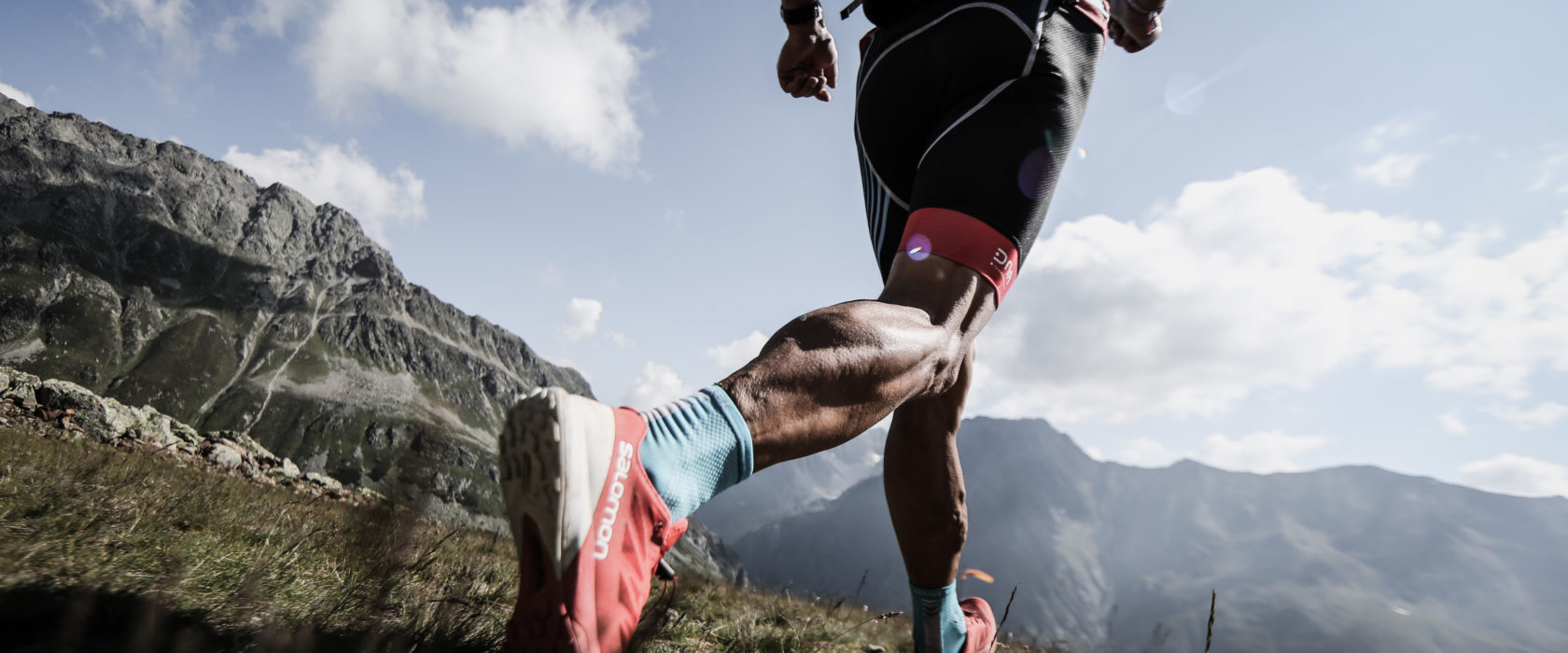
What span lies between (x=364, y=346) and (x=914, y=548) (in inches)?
8501

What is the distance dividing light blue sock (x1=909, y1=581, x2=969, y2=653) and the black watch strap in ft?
8.00

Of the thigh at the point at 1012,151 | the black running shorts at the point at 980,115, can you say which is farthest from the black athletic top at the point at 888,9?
the thigh at the point at 1012,151

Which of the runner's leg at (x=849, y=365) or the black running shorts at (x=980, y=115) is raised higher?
the black running shorts at (x=980, y=115)

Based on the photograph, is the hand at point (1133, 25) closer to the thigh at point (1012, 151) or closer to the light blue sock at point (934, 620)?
the thigh at point (1012, 151)

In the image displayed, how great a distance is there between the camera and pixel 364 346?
185875 mm

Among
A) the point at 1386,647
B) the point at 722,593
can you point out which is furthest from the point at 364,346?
the point at 1386,647

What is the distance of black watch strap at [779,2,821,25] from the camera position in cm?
299

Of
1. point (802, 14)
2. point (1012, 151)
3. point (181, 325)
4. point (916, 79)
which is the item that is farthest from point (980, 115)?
point (181, 325)

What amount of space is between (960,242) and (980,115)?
506 mm

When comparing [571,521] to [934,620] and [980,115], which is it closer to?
[980,115]

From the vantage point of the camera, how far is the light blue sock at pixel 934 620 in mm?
2682

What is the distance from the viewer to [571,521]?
1.19m

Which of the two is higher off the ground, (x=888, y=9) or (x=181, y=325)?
(x=181, y=325)

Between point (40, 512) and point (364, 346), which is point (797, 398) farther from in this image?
point (364, 346)
